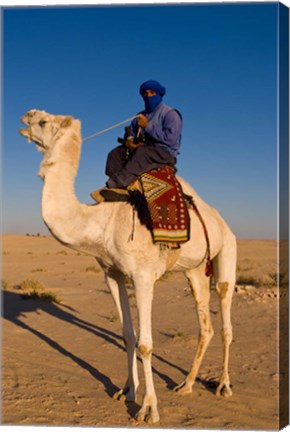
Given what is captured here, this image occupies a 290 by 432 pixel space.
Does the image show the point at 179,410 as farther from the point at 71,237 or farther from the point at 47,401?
the point at 71,237

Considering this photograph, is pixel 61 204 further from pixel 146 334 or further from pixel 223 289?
pixel 223 289

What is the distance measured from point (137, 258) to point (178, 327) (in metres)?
5.63

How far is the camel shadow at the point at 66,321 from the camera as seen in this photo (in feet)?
20.2

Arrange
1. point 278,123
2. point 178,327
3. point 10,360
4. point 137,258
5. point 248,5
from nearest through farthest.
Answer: point 278,123
point 248,5
point 137,258
point 10,360
point 178,327

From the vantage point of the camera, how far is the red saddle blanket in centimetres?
464

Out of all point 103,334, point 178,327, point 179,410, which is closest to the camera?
point 179,410

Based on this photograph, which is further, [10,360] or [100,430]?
[10,360]

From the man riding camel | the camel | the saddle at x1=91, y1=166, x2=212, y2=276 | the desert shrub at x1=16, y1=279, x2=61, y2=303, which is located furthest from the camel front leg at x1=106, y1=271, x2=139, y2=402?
the desert shrub at x1=16, y1=279, x2=61, y2=303

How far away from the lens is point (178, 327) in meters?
9.88

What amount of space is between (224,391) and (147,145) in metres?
2.89

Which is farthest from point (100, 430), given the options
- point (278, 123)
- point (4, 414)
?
point (278, 123)

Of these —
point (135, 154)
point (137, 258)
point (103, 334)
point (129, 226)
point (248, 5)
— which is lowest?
point (103, 334)

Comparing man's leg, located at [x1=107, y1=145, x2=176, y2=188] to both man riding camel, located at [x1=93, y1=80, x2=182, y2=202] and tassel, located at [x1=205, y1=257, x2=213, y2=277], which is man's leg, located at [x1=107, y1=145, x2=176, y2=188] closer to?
man riding camel, located at [x1=93, y1=80, x2=182, y2=202]

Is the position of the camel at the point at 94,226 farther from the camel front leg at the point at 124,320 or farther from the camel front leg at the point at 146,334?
the camel front leg at the point at 124,320
